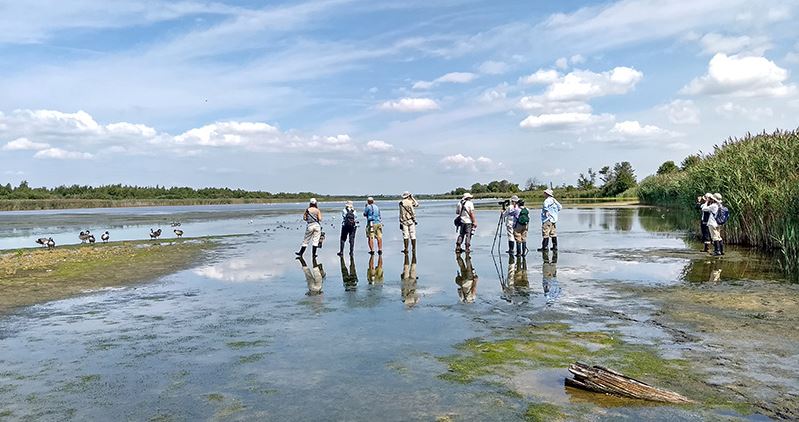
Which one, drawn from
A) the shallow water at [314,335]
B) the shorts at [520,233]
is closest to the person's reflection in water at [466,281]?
the shallow water at [314,335]

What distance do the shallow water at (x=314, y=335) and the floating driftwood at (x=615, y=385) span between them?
0.16 m

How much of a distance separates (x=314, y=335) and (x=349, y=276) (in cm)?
624

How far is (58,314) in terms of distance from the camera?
11.2 meters

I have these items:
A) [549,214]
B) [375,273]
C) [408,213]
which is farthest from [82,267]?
[549,214]

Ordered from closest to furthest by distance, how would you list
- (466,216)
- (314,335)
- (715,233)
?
(314,335)
(715,233)
(466,216)

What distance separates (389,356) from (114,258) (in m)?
16.5

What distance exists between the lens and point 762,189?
18.5 meters

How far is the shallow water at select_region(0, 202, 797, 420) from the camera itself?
242 inches

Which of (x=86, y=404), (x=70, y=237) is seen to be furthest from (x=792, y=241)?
(x=70, y=237)

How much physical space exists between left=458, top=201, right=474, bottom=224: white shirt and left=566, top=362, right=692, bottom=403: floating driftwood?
12558 millimetres

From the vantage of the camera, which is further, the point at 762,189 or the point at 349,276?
the point at 762,189

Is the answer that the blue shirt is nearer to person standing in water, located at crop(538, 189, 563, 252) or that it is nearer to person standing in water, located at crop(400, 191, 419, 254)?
person standing in water, located at crop(400, 191, 419, 254)

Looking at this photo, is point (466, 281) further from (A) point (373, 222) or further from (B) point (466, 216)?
(A) point (373, 222)

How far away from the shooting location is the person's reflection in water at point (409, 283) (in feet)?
38.4
